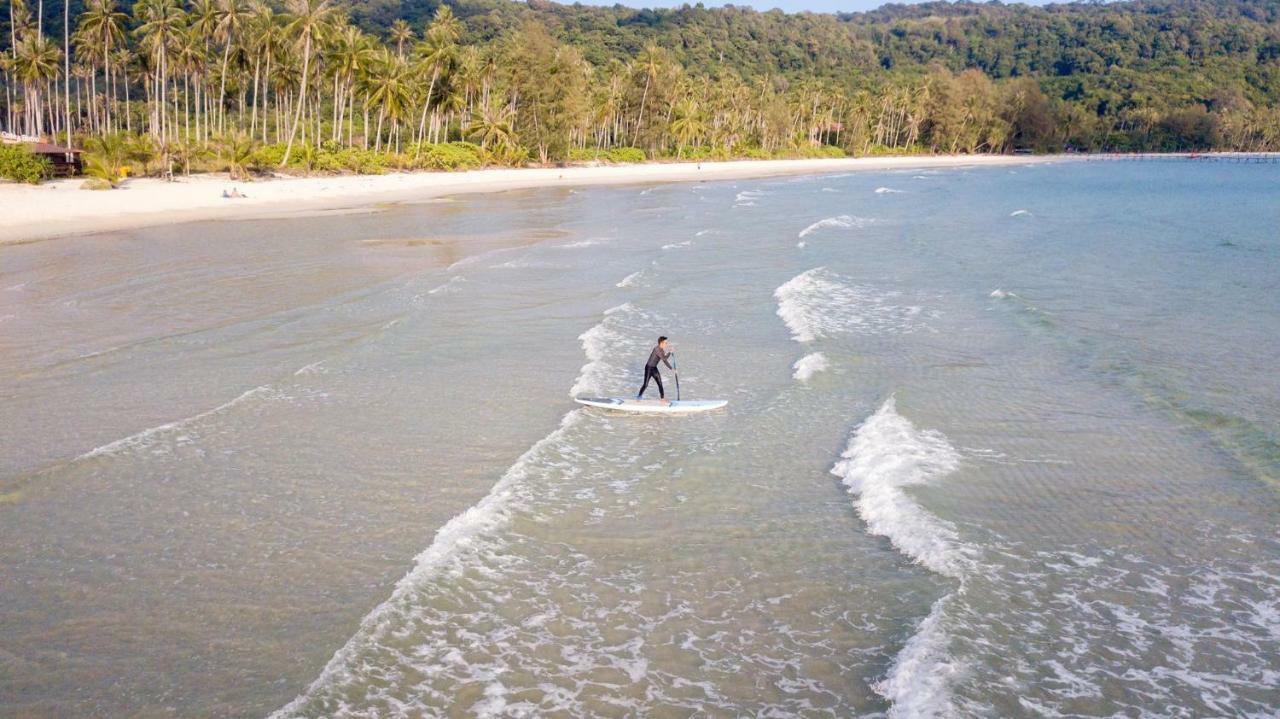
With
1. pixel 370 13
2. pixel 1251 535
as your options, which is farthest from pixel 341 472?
pixel 370 13

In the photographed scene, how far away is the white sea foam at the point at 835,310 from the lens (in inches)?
809

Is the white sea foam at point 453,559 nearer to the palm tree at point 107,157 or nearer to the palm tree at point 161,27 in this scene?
the palm tree at point 107,157

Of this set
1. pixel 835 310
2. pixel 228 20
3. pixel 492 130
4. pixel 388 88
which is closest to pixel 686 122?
pixel 492 130

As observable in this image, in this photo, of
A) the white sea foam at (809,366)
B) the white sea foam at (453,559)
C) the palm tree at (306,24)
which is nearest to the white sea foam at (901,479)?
the white sea foam at (809,366)

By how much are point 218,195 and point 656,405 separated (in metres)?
42.2

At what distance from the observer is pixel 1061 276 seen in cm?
2841

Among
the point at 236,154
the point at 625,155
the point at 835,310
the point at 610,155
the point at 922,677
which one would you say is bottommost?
the point at 922,677

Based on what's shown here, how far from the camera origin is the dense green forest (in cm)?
6203

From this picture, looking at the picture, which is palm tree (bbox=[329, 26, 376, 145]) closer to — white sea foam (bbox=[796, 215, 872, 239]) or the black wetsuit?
white sea foam (bbox=[796, 215, 872, 239])

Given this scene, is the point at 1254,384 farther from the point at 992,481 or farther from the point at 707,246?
the point at 707,246

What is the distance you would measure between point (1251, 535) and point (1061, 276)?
790 inches

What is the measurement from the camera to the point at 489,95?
3676 inches

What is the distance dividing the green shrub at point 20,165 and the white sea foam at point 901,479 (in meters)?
46.9

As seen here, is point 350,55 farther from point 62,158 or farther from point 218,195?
point 218,195
